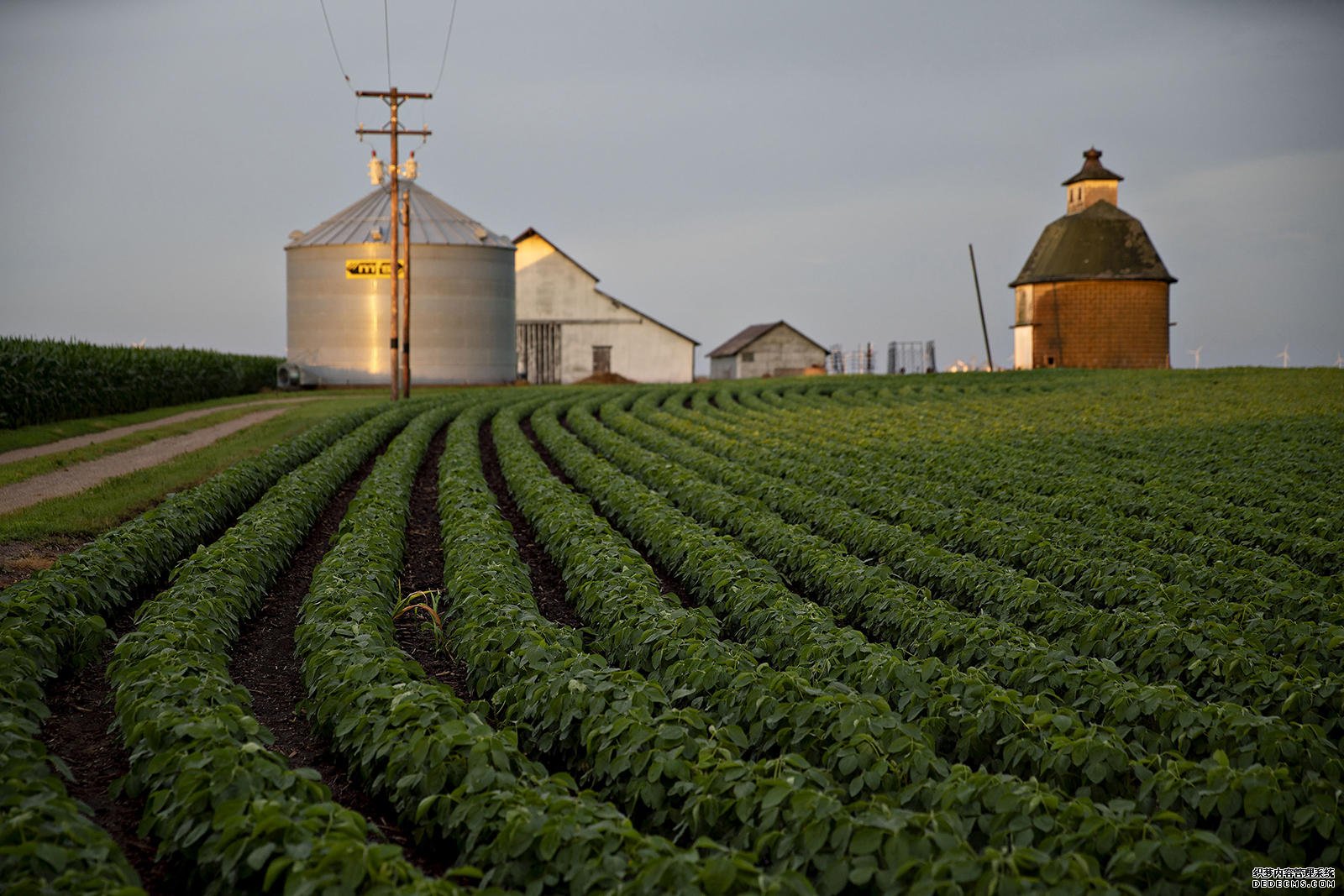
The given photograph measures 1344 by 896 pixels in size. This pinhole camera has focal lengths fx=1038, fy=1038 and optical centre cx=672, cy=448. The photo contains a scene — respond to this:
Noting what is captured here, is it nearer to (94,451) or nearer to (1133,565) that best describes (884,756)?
(1133,565)

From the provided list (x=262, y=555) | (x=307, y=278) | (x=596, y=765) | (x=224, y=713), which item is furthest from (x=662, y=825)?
(x=307, y=278)

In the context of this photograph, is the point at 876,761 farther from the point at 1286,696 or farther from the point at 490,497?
the point at 490,497

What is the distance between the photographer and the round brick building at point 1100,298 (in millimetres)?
55938

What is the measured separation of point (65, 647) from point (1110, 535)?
10704 mm

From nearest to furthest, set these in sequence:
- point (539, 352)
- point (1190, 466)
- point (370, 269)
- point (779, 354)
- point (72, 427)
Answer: point (1190, 466)
point (72, 427)
point (370, 269)
point (539, 352)
point (779, 354)

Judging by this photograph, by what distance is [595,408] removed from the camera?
35750 mm

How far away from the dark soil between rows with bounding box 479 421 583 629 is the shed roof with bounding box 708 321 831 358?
50291mm

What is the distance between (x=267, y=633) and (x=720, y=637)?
439cm

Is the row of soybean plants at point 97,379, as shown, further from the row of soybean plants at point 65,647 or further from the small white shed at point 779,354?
the small white shed at point 779,354

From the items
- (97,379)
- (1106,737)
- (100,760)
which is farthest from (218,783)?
(97,379)

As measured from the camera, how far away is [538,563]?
1300 centimetres

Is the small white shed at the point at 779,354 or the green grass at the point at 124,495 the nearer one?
the green grass at the point at 124,495

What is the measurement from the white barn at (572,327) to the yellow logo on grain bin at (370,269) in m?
13.3

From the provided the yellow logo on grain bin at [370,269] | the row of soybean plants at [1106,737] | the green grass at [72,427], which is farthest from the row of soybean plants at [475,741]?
the yellow logo on grain bin at [370,269]
